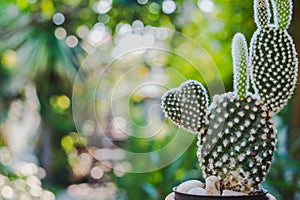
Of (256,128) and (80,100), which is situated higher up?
(256,128)

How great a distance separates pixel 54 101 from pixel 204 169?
5.74 feet

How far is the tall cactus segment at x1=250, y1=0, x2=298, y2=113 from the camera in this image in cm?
89

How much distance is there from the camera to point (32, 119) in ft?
8.07

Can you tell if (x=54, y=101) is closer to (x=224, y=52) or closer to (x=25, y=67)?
(x=25, y=67)

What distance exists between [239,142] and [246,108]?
0.06 meters

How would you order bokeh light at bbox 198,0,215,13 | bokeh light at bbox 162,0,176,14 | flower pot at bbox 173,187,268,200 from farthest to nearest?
bokeh light at bbox 162,0,176,14
bokeh light at bbox 198,0,215,13
flower pot at bbox 173,187,268,200

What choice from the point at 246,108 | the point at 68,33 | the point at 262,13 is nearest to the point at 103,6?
the point at 68,33

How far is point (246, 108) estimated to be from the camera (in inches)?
33.5

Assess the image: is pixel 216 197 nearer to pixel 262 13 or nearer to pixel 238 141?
pixel 238 141

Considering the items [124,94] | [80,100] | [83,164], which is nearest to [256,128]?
[124,94]

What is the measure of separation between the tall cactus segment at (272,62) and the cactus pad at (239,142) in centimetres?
4

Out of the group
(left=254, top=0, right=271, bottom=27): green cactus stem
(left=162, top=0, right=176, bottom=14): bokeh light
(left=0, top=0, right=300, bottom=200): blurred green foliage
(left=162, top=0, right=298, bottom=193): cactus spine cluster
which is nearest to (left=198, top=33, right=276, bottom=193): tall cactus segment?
(left=162, top=0, right=298, bottom=193): cactus spine cluster

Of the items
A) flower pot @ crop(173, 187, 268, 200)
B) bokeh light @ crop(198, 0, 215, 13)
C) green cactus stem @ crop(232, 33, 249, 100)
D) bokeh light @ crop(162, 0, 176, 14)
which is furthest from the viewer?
bokeh light @ crop(162, 0, 176, 14)

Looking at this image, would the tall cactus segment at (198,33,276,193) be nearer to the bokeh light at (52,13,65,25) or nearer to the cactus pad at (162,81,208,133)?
the cactus pad at (162,81,208,133)
